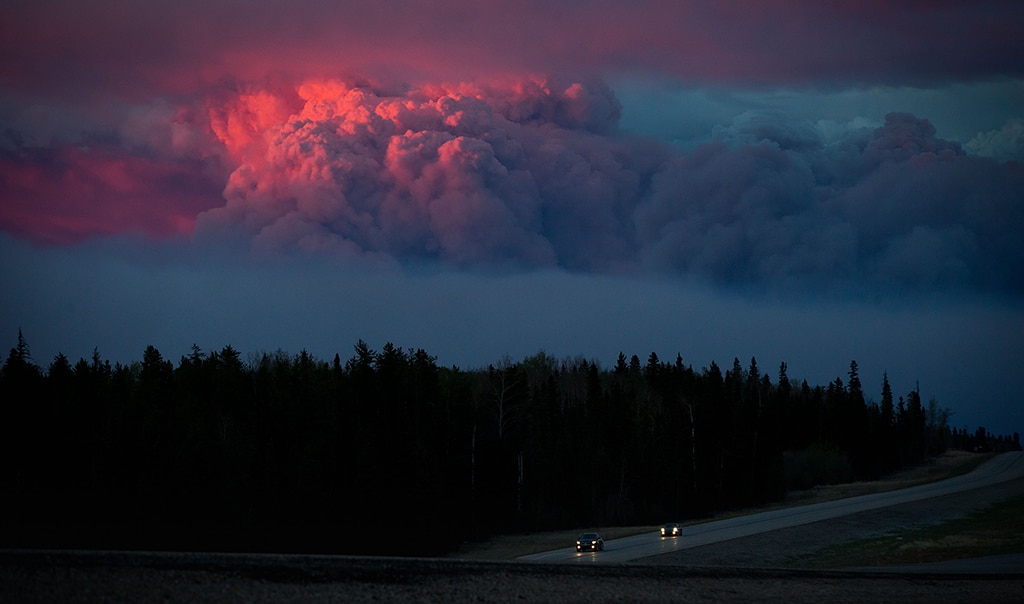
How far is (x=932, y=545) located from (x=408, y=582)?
41.0m

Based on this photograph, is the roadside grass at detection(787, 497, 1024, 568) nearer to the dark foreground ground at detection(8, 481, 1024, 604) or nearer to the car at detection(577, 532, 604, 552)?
the car at detection(577, 532, 604, 552)

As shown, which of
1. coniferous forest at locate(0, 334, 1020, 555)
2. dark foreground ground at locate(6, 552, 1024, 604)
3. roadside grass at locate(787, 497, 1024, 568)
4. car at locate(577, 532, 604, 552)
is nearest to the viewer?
dark foreground ground at locate(6, 552, 1024, 604)

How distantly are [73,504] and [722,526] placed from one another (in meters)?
52.7

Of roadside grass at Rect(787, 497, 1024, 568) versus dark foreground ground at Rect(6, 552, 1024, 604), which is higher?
dark foreground ground at Rect(6, 552, 1024, 604)

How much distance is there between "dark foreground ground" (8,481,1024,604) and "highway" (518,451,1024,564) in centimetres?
1619

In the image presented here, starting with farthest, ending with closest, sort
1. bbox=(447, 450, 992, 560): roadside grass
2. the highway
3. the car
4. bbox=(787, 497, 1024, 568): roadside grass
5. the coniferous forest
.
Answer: the coniferous forest
bbox=(447, 450, 992, 560): roadside grass
the car
the highway
bbox=(787, 497, 1024, 568): roadside grass

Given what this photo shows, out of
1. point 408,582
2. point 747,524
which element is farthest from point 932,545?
point 408,582

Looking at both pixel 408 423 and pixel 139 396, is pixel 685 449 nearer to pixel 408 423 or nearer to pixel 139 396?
pixel 408 423

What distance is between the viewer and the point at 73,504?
83625 millimetres

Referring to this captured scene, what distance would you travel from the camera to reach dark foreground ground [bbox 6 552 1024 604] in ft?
62.7

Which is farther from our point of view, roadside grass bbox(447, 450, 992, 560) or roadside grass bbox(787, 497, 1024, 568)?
roadside grass bbox(447, 450, 992, 560)

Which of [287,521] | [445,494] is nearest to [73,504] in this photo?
[287,521]

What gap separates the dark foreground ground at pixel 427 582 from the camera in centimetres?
1916

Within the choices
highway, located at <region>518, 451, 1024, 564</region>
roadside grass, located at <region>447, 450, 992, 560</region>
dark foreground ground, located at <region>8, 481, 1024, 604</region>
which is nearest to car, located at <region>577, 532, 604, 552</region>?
highway, located at <region>518, 451, 1024, 564</region>
